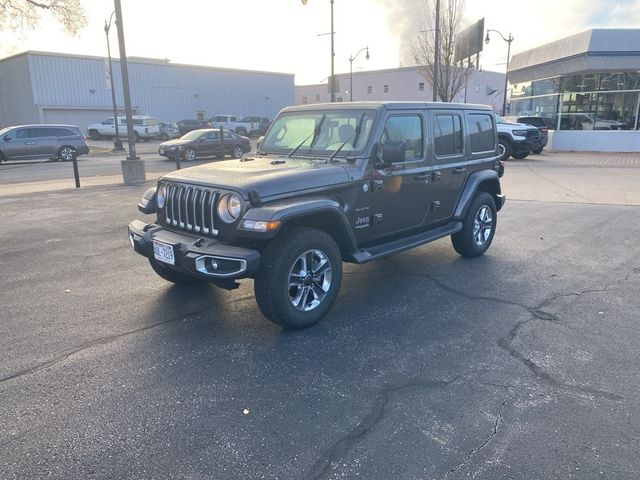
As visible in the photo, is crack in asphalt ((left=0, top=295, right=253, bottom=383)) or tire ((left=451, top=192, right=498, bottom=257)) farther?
tire ((left=451, top=192, right=498, bottom=257))

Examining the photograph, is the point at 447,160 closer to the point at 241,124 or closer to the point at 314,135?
the point at 314,135

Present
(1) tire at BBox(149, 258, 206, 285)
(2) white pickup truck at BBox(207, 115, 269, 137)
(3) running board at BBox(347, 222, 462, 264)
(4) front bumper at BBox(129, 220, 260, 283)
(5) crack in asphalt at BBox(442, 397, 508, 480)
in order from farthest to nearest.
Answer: (2) white pickup truck at BBox(207, 115, 269, 137) → (1) tire at BBox(149, 258, 206, 285) → (3) running board at BBox(347, 222, 462, 264) → (4) front bumper at BBox(129, 220, 260, 283) → (5) crack in asphalt at BBox(442, 397, 508, 480)

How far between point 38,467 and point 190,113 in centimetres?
5001

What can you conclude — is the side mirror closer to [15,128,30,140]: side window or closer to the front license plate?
the front license plate

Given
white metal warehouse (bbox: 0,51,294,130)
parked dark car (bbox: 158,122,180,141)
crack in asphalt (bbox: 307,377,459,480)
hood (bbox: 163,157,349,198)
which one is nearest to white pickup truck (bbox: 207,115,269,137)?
parked dark car (bbox: 158,122,180,141)

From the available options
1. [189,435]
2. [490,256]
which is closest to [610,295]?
[490,256]

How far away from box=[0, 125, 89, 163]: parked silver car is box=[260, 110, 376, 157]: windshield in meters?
18.0

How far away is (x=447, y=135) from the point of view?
5855 mm

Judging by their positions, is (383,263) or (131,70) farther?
(131,70)

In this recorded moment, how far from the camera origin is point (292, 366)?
12.2 feet

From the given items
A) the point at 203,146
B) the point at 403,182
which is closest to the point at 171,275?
the point at 403,182

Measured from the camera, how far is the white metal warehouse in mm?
40938

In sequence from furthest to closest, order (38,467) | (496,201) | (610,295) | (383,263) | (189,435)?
(496,201) → (383,263) → (610,295) → (189,435) → (38,467)

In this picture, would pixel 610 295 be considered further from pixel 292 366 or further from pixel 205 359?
pixel 205 359
